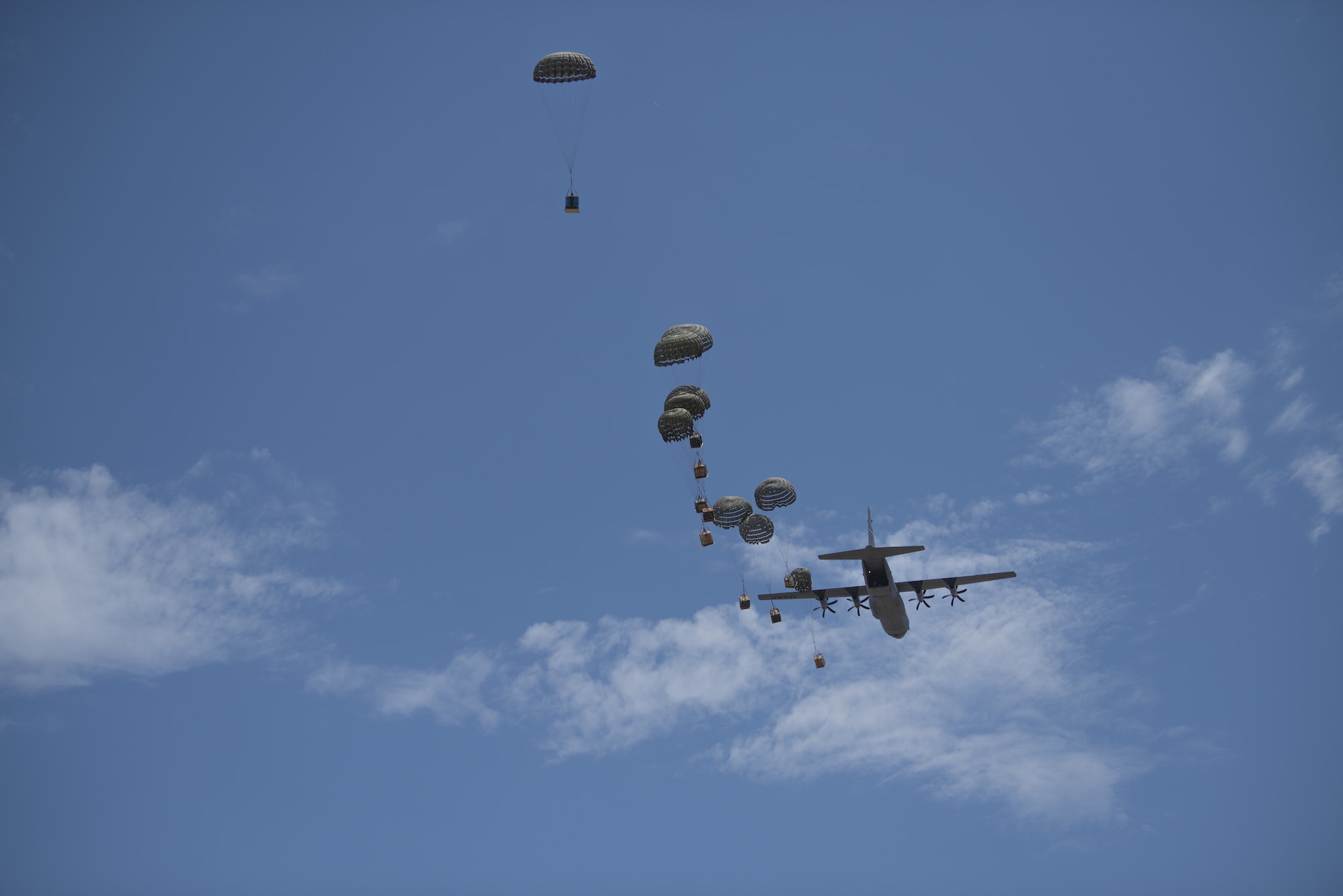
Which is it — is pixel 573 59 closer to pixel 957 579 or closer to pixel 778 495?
pixel 778 495

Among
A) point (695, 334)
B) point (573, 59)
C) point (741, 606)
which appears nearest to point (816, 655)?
point (741, 606)

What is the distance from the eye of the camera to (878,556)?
213ft

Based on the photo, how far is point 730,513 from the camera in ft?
231

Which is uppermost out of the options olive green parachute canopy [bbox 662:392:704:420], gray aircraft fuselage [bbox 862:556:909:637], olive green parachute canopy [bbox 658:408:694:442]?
olive green parachute canopy [bbox 662:392:704:420]

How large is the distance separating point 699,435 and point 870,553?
12378mm

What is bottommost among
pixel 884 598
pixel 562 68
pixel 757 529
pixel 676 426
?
pixel 884 598

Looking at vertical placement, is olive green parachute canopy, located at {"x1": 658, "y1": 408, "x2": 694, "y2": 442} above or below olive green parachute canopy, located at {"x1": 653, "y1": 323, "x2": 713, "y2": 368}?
below

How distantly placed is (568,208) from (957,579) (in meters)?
34.2

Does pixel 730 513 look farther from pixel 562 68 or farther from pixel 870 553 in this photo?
pixel 562 68

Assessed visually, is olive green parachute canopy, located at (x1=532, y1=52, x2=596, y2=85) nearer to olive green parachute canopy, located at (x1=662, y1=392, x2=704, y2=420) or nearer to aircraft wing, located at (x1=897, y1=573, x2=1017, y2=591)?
olive green parachute canopy, located at (x1=662, y1=392, x2=704, y2=420)

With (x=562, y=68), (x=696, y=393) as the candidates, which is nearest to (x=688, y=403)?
(x=696, y=393)

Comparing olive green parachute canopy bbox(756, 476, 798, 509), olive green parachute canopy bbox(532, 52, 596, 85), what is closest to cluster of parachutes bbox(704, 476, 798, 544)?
olive green parachute canopy bbox(756, 476, 798, 509)

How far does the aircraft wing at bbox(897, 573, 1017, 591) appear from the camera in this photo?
74.0 meters

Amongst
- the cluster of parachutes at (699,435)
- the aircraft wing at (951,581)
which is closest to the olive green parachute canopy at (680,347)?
the cluster of parachutes at (699,435)
